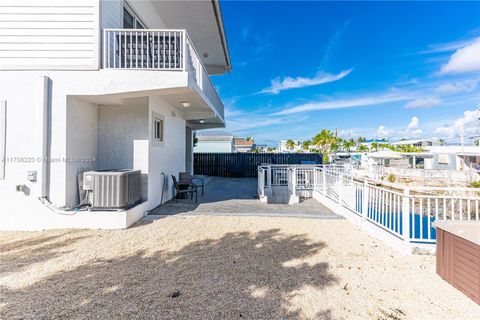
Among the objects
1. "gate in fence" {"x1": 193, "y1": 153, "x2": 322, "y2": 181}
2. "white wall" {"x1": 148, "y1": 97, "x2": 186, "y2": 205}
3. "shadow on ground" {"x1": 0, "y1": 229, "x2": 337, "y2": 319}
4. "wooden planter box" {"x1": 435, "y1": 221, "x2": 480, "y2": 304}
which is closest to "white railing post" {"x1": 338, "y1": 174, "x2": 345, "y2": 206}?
"shadow on ground" {"x1": 0, "y1": 229, "x2": 337, "y2": 319}

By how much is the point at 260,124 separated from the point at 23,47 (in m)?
31.2

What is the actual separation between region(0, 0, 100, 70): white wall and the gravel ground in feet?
12.7

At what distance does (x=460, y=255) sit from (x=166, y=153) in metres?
7.11

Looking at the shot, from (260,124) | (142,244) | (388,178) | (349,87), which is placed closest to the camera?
(142,244)

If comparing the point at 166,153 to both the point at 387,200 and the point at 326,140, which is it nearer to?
the point at 387,200

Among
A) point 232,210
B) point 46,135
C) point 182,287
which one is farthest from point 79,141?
point 182,287

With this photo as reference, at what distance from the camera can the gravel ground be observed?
8.20 ft

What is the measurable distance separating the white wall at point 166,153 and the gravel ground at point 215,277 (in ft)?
6.32

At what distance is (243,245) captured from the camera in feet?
14.3

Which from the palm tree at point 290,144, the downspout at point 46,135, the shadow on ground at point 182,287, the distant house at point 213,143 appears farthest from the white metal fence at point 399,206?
the palm tree at point 290,144

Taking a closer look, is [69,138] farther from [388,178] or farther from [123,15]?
[388,178]

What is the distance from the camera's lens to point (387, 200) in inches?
189

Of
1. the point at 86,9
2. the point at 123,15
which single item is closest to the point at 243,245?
the point at 86,9

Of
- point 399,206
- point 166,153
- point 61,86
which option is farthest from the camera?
point 166,153
